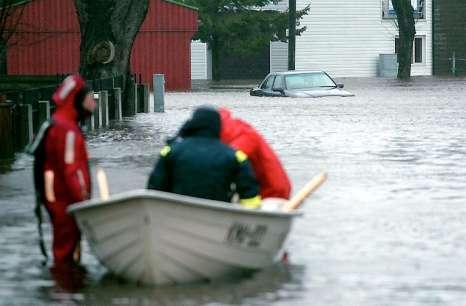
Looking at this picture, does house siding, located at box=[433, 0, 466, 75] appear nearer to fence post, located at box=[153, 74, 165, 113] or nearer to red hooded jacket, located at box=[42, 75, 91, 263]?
fence post, located at box=[153, 74, 165, 113]

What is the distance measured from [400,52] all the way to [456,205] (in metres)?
64.8

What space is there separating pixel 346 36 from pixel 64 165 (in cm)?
7581

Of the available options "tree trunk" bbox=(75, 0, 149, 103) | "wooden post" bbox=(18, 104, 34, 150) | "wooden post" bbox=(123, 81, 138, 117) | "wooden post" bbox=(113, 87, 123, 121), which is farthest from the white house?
"wooden post" bbox=(18, 104, 34, 150)

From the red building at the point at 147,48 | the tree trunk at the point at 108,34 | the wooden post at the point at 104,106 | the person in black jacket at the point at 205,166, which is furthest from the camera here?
the red building at the point at 147,48

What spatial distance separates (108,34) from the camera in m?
39.4

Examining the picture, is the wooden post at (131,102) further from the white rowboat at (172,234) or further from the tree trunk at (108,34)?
the white rowboat at (172,234)

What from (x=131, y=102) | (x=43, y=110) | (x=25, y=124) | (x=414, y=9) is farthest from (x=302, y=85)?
(x=414, y=9)

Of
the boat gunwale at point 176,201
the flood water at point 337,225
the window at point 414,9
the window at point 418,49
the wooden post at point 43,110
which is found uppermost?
the window at point 414,9

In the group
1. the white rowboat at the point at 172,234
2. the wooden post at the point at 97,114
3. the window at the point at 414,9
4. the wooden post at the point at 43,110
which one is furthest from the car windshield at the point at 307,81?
the white rowboat at the point at 172,234

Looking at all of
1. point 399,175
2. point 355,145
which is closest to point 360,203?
point 399,175

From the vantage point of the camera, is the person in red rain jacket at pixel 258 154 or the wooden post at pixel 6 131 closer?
the person in red rain jacket at pixel 258 154

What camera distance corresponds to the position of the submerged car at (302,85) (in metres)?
49.9

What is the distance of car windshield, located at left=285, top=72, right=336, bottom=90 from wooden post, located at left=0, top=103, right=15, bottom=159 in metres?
26.9

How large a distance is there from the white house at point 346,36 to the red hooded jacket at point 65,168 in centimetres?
7411
